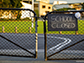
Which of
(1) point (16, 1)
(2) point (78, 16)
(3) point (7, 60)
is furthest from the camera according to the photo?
(1) point (16, 1)

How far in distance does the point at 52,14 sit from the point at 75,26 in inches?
29.2

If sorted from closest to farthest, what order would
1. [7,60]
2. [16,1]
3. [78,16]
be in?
[78,16], [7,60], [16,1]

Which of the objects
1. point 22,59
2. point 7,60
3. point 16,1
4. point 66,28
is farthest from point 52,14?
point 16,1

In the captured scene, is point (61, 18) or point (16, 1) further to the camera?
point (16, 1)

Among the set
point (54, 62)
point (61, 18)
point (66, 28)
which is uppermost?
point (61, 18)

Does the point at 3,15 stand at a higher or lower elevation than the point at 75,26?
higher

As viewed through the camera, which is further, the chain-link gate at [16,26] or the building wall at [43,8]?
the building wall at [43,8]

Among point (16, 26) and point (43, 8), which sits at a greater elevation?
point (43, 8)

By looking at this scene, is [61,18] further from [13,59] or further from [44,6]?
[44,6]

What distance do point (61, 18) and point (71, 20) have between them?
0.97 feet

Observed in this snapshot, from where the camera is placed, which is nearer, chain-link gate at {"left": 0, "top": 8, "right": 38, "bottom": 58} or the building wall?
chain-link gate at {"left": 0, "top": 8, "right": 38, "bottom": 58}

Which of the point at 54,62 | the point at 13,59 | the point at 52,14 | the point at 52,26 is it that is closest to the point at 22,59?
the point at 13,59

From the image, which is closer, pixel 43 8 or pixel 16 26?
pixel 16 26

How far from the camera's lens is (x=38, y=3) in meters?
81.9
